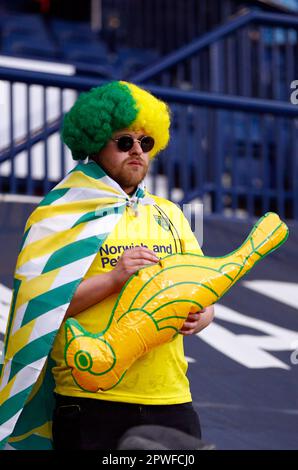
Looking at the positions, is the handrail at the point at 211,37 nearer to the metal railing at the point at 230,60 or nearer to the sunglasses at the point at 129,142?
the metal railing at the point at 230,60

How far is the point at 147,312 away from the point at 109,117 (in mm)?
617

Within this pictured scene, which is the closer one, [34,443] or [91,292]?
[91,292]

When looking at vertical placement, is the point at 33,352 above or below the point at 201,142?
below

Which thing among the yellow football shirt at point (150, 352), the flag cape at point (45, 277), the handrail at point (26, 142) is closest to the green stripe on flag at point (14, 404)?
the flag cape at point (45, 277)

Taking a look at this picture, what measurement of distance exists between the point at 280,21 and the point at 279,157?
2302 millimetres

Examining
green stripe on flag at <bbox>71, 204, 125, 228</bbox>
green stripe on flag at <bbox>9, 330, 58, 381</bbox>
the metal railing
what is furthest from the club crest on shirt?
the metal railing

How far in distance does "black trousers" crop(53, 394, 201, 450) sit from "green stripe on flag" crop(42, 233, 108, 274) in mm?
405

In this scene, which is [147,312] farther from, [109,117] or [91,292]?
[109,117]

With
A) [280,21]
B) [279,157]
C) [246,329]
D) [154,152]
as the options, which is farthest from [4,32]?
[154,152]

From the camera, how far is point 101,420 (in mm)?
2826

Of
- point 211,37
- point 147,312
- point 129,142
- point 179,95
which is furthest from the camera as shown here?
point 211,37

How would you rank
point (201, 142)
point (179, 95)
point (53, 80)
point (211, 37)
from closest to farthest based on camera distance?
point (53, 80), point (179, 95), point (201, 142), point (211, 37)

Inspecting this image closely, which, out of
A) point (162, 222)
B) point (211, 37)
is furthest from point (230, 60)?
point (162, 222)

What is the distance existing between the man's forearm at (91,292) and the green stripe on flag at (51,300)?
0.02 m
